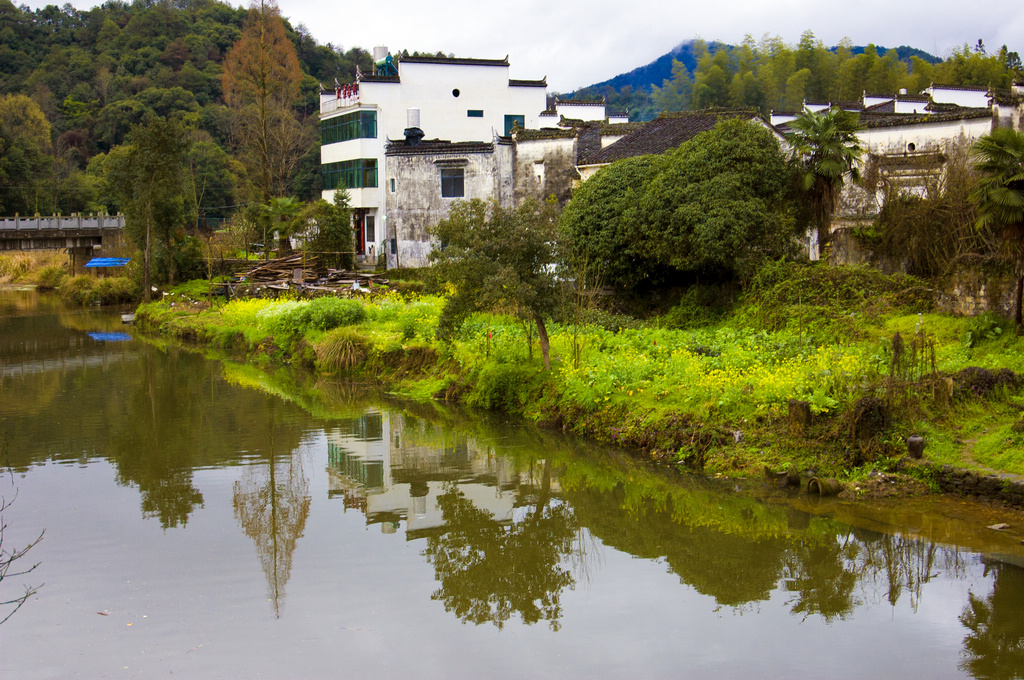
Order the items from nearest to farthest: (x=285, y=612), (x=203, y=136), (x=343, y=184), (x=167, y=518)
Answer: (x=285, y=612)
(x=167, y=518)
(x=343, y=184)
(x=203, y=136)

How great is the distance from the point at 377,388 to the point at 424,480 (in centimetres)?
747

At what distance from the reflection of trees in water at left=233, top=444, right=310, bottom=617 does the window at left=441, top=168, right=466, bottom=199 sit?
2045cm

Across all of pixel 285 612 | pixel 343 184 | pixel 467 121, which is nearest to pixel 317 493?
pixel 285 612

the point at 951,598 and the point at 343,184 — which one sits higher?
the point at 343,184

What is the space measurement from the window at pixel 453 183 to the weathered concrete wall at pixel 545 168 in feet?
7.15

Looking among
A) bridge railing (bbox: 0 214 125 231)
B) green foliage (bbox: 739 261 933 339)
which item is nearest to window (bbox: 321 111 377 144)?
bridge railing (bbox: 0 214 125 231)

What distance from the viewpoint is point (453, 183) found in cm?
3397

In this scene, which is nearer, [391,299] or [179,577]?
[179,577]

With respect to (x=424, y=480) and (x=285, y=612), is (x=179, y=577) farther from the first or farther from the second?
(x=424, y=480)

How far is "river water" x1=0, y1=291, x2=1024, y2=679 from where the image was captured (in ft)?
26.3

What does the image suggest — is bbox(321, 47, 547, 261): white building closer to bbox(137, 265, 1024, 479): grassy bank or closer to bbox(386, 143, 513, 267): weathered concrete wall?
bbox(386, 143, 513, 267): weathered concrete wall

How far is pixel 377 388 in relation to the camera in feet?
68.3

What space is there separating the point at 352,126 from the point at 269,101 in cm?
2347

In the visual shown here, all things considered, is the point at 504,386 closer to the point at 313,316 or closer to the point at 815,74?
the point at 313,316
